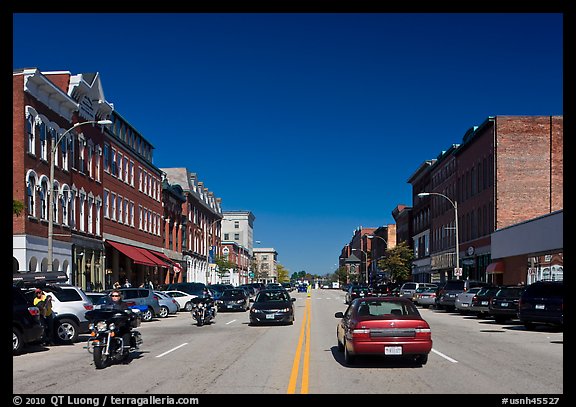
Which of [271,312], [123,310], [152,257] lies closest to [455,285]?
[271,312]

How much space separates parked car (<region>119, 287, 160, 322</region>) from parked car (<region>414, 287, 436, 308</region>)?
65.2ft

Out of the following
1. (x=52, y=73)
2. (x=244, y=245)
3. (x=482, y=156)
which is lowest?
(x=244, y=245)

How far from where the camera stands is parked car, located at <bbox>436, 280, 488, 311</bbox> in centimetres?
4000

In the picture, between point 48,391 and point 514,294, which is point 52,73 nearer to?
point 514,294

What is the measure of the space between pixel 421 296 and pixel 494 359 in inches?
1240

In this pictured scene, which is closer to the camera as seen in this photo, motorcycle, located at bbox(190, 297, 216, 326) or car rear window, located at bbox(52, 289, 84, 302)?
car rear window, located at bbox(52, 289, 84, 302)

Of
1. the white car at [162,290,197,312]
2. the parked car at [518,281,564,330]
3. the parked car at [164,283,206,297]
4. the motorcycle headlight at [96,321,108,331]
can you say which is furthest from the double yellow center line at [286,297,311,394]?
the parked car at [164,283,206,297]

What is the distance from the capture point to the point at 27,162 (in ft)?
117

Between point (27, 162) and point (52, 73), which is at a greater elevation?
point (52, 73)

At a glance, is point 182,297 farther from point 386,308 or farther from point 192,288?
point 386,308

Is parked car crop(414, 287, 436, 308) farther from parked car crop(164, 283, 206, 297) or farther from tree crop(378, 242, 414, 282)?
tree crop(378, 242, 414, 282)
